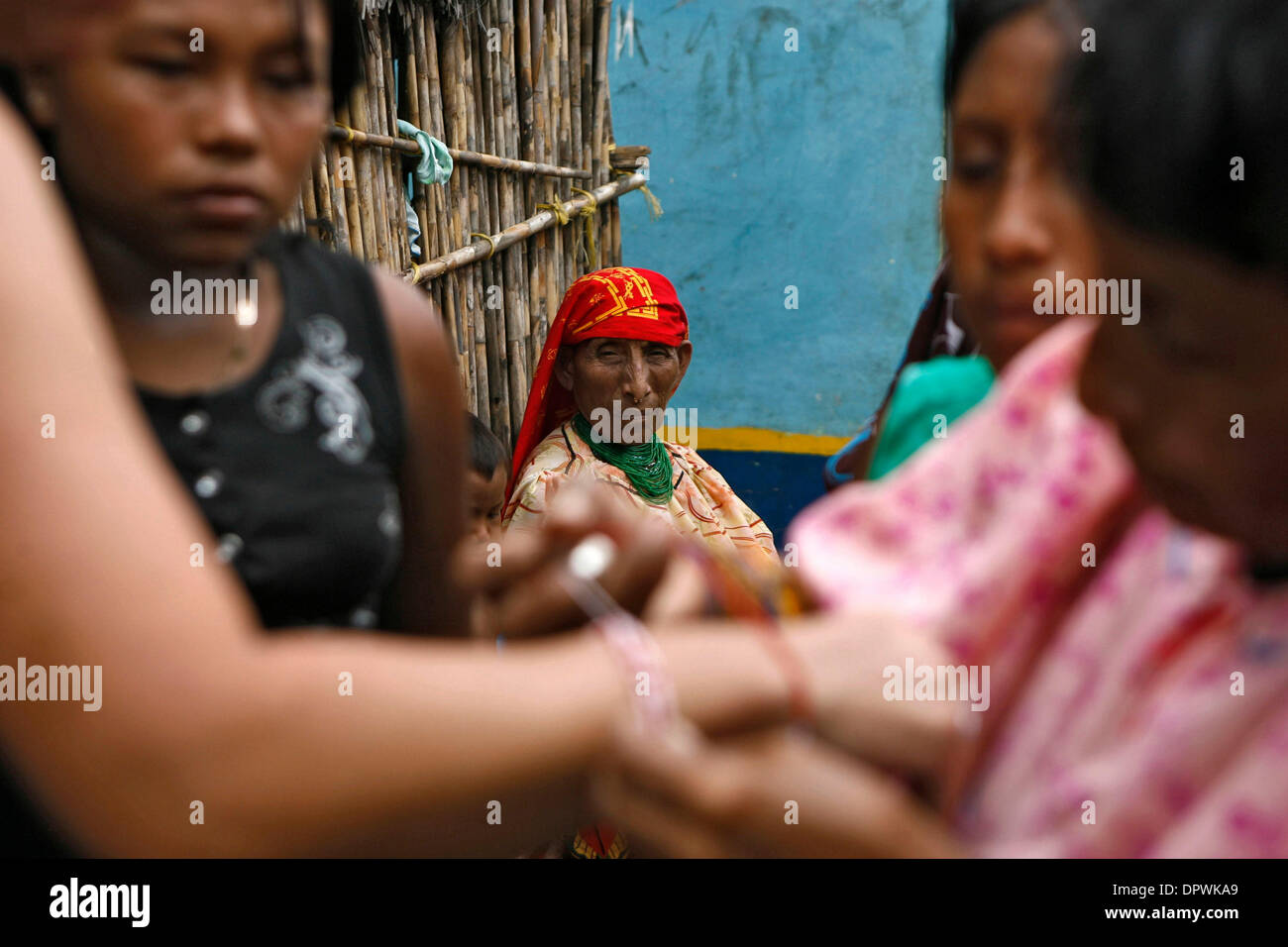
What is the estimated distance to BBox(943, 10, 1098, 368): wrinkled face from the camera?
1.34 m

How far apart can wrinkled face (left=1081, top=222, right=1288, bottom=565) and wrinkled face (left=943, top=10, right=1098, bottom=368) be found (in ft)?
2.05

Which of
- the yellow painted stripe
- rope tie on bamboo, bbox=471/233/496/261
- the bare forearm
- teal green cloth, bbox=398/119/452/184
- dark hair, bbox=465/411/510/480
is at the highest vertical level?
teal green cloth, bbox=398/119/452/184

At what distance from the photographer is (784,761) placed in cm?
71

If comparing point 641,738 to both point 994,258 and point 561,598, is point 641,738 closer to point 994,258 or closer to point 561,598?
point 561,598

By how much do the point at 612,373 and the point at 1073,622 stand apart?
3994 millimetres

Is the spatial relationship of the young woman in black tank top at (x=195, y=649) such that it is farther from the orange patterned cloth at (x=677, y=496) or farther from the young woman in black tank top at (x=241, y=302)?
the orange patterned cloth at (x=677, y=496)

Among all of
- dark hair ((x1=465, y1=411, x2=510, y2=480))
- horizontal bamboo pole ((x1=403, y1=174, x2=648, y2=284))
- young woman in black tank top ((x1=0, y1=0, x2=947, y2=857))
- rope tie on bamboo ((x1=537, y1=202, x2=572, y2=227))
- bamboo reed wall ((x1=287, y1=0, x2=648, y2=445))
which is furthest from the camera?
rope tie on bamboo ((x1=537, y1=202, x2=572, y2=227))

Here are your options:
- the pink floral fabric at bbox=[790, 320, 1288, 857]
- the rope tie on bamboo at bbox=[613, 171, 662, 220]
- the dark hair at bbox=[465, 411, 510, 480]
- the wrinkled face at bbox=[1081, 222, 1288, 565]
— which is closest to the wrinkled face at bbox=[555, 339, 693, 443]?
the dark hair at bbox=[465, 411, 510, 480]

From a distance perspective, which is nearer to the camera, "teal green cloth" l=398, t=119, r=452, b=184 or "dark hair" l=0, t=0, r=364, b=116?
"dark hair" l=0, t=0, r=364, b=116

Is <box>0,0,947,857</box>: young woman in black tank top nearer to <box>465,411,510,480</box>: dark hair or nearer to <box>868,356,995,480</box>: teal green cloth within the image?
<box>868,356,995,480</box>: teal green cloth

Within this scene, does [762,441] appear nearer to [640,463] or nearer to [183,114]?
[640,463]

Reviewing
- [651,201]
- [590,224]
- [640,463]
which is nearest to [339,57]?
[640,463]

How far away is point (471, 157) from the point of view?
4480 millimetres

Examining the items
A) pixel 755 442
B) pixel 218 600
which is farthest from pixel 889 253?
pixel 218 600
